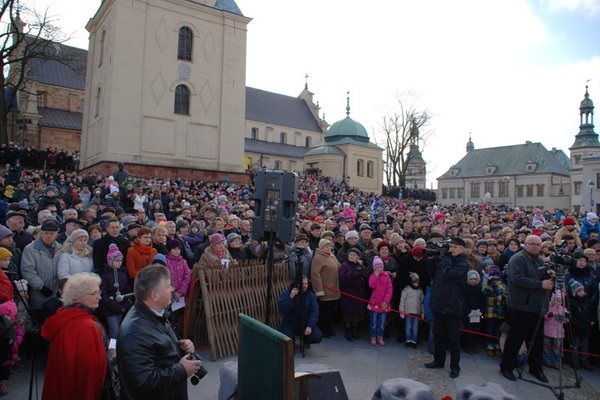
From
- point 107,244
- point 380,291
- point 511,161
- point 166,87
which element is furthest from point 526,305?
point 511,161

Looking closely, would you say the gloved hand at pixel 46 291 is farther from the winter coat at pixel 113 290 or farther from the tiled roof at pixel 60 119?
the tiled roof at pixel 60 119

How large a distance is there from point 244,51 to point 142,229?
80.5 feet

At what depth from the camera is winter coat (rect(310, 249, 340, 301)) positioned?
25.2 feet

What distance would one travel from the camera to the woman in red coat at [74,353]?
325 cm

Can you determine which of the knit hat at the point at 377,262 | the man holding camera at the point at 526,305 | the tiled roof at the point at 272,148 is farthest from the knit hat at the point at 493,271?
the tiled roof at the point at 272,148

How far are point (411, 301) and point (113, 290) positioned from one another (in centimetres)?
484

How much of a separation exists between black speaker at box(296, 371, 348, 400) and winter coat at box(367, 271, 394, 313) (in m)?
3.28

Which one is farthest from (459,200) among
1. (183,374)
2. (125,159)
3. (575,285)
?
(183,374)

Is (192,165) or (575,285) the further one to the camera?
(192,165)

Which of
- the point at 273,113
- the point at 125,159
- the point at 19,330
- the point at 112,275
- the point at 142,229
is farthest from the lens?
the point at 273,113

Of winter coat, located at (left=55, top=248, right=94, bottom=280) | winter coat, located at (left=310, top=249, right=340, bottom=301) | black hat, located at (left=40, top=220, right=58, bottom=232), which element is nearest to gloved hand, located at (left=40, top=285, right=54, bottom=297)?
winter coat, located at (left=55, top=248, right=94, bottom=280)

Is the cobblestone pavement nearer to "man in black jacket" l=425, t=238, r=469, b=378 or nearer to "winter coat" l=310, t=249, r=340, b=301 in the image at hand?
"man in black jacket" l=425, t=238, r=469, b=378

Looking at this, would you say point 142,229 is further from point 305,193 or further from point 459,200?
point 459,200

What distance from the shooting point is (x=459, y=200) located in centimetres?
8375
